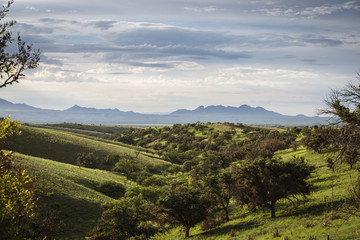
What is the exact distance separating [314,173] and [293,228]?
69.9ft

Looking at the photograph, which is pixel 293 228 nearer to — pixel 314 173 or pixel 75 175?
pixel 314 173

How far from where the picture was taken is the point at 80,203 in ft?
170

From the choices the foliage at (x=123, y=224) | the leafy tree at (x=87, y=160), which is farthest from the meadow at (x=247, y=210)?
the leafy tree at (x=87, y=160)

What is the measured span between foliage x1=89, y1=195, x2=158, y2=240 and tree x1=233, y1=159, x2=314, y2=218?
45.9ft

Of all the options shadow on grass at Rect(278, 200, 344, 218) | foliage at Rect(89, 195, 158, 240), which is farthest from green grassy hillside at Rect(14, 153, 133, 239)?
shadow on grass at Rect(278, 200, 344, 218)

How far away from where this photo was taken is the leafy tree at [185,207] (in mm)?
35594

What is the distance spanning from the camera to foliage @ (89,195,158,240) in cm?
3678

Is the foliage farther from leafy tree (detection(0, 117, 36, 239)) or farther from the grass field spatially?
leafy tree (detection(0, 117, 36, 239))

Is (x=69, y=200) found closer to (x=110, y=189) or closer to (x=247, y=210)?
(x=110, y=189)

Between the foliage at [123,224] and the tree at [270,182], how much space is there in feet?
45.9

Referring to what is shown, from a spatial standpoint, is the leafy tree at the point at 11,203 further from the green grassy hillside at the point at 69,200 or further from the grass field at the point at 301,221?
the green grassy hillside at the point at 69,200

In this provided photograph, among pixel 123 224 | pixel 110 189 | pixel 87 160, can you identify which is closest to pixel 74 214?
pixel 123 224

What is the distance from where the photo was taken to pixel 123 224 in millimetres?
36688

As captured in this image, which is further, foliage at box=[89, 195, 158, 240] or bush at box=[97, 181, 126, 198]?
bush at box=[97, 181, 126, 198]
